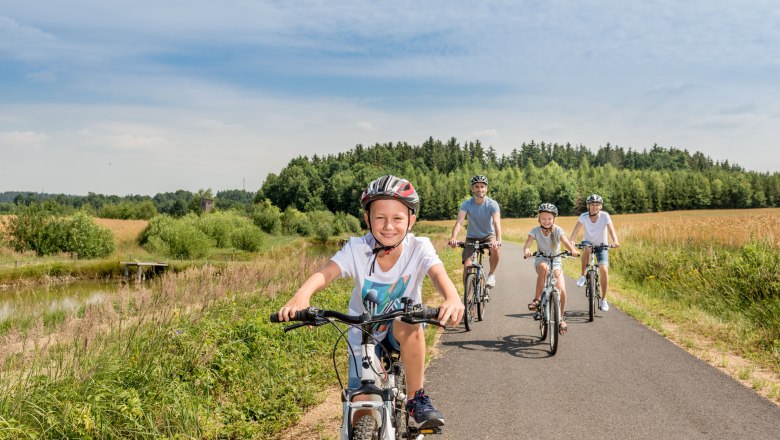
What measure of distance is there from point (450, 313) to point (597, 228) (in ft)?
26.6

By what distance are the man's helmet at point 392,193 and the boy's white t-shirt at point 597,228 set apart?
7.65 meters

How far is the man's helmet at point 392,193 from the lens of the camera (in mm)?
2959

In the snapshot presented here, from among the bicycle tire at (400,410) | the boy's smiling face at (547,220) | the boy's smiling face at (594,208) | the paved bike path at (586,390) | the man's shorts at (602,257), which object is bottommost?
the paved bike path at (586,390)

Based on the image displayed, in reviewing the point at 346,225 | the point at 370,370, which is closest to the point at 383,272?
the point at 370,370

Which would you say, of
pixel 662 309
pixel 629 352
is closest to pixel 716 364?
pixel 629 352

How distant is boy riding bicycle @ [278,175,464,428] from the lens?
9.92 ft

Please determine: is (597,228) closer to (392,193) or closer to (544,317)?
(544,317)

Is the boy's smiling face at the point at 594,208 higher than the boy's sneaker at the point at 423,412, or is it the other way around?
the boy's smiling face at the point at 594,208

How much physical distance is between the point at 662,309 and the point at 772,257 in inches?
86.7

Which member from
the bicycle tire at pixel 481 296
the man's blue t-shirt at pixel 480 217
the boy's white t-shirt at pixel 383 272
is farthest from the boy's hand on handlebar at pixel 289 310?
the bicycle tire at pixel 481 296

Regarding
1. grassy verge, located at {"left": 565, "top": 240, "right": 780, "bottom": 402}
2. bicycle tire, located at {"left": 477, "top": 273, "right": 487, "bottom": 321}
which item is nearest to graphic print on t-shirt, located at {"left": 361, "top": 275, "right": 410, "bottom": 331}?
grassy verge, located at {"left": 565, "top": 240, "right": 780, "bottom": 402}

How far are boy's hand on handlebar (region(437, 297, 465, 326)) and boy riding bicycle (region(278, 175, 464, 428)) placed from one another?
0.18 metres

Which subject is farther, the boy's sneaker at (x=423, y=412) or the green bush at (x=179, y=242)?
the green bush at (x=179, y=242)

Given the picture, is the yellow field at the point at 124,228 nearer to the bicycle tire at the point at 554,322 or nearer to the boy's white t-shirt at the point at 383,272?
the bicycle tire at the point at 554,322
